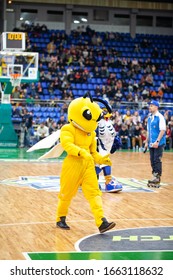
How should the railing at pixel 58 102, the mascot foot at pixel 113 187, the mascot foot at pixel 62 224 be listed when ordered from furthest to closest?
the railing at pixel 58 102
the mascot foot at pixel 113 187
the mascot foot at pixel 62 224

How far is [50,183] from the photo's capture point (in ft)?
41.1

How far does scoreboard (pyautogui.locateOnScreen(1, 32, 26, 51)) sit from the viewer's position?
23.3m

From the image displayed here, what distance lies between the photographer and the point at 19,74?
78.5 feet

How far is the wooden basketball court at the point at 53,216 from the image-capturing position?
684cm

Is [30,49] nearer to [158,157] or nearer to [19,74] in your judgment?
[19,74]

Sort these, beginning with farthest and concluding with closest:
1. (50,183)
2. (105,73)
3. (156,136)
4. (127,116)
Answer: (105,73), (127,116), (50,183), (156,136)

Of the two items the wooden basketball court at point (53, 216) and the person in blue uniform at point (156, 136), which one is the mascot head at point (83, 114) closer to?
the wooden basketball court at point (53, 216)

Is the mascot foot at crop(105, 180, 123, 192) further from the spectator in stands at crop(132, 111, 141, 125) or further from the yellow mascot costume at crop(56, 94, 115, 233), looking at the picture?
the spectator in stands at crop(132, 111, 141, 125)

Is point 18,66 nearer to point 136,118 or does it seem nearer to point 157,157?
point 136,118

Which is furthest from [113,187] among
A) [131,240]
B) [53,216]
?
[131,240]

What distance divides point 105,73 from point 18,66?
10291 mm

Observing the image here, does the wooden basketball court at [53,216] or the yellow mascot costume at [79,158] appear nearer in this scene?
the wooden basketball court at [53,216]

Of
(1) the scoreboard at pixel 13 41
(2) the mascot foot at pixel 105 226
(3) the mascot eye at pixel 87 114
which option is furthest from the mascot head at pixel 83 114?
(1) the scoreboard at pixel 13 41

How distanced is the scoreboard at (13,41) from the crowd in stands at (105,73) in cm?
367
